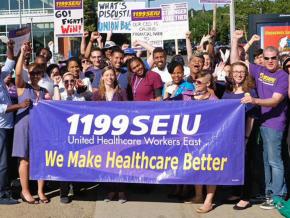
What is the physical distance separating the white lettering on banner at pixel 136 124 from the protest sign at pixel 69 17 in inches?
186

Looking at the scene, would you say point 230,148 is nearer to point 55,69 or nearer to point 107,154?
point 107,154

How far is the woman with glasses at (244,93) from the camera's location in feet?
18.9

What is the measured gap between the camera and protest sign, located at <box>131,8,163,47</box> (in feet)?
36.9

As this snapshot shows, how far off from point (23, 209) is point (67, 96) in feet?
5.02

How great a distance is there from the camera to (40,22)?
1975 inches

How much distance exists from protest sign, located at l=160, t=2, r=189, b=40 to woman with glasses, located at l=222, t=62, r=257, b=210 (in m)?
5.09

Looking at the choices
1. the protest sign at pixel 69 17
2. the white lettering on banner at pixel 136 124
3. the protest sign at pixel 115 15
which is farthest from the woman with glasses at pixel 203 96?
the protest sign at pixel 115 15

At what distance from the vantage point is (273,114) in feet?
19.2

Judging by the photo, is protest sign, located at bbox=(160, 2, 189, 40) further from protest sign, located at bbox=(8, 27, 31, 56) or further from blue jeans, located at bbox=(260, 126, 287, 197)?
blue jeans, located at bbox=(260, 126, 287, 197)

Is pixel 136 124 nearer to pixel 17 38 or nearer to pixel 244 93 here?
pixel 244 93

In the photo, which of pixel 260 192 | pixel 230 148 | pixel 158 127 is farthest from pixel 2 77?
pixel 260 192

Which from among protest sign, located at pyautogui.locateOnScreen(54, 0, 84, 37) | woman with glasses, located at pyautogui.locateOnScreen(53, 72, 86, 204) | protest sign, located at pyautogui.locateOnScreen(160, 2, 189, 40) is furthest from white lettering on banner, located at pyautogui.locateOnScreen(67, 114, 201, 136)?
protest sign, located at pyautogui.locateOnScreen(160, 2, 189, 40)

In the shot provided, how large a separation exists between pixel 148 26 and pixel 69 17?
1.93 m

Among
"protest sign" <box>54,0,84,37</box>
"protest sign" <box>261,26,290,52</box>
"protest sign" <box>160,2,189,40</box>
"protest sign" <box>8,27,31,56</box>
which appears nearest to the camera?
"protest sign" <box>8,27,31,56</box>
